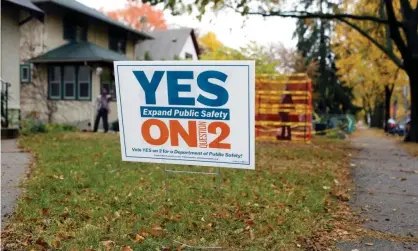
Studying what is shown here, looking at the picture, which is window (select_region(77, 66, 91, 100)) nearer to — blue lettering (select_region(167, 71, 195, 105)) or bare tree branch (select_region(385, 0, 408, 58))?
bare tree branch (select_region(385, 0, 408, 58))

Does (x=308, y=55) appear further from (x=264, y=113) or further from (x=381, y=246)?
(x=381, y=246)

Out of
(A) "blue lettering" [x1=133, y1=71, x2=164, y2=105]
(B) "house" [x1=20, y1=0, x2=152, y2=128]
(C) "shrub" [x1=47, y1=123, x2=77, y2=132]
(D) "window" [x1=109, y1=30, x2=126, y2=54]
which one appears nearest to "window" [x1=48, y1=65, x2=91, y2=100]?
(B) "house" [x1=20, y1=0, x2=152, y2=128]

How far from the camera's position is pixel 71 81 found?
2244 centimetres

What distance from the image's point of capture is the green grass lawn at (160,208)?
4652 mm

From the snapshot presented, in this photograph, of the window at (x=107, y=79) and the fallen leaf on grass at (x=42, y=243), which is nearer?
the fallen leaf on grass at (x=42, y=243)

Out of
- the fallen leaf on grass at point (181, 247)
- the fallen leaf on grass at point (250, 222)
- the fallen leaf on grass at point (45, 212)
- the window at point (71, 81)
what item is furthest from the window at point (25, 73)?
the fallen leaf on grass at point (181, 247)

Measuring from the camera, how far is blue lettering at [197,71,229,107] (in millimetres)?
5133

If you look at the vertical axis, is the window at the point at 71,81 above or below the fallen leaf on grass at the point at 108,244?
above

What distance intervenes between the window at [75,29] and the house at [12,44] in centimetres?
525

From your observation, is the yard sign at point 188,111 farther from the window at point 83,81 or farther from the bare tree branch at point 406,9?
the window at point 83,81

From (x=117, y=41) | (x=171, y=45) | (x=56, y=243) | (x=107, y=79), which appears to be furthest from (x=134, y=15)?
(x=56, y=243)

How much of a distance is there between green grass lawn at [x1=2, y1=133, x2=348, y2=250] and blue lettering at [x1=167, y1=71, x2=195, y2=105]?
135 cm

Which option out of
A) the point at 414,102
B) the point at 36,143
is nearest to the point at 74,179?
the point at 36,143

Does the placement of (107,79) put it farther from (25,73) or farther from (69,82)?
(25,73)
